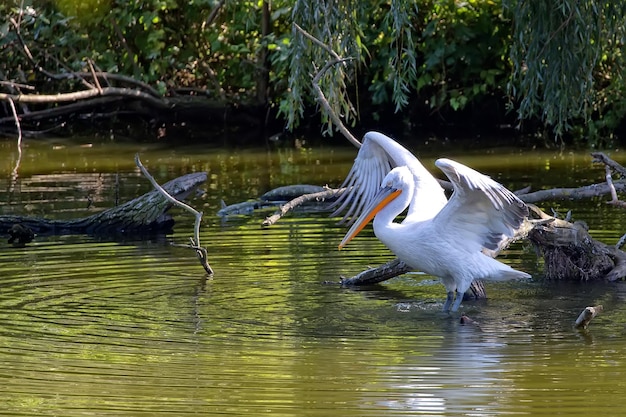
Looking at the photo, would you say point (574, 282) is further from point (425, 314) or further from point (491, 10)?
point (491, 10)

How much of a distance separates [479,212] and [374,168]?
1.28 meters

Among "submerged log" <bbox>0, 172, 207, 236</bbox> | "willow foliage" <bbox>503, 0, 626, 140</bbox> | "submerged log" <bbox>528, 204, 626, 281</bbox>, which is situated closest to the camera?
"submerged log" <bbox>528, 204, 626, 281</bbox>

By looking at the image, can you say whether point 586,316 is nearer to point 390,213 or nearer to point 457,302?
point 457,302

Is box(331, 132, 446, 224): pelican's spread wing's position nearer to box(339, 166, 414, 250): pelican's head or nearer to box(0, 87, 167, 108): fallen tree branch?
box(339, 166, 414, 250): pelican's head

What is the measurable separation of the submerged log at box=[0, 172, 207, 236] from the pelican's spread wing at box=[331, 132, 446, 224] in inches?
110

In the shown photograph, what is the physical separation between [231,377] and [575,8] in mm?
4434

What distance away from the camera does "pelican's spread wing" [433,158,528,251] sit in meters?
6.37

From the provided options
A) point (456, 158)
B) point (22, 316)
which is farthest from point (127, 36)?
point (22, 316)

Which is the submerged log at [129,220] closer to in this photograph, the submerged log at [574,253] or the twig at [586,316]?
the submerged log at [574,253]

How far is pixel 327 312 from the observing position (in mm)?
6930

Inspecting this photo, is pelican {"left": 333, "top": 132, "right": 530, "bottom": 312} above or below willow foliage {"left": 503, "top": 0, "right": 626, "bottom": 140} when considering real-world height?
below

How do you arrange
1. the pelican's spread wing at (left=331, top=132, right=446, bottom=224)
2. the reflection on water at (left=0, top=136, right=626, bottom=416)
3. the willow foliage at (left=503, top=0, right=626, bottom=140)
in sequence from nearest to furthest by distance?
the reflection on water at (left=0, top=136, right=626, bottom=416) < the pelican's spread wing at (left=331, top=132, right=446, bottom=224) < the willow foliage at (left=503, top=0, right=626, bottom=140)

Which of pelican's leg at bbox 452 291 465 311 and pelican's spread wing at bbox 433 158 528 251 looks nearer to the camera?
pelican's spread wing at bbox 433 158 528 251

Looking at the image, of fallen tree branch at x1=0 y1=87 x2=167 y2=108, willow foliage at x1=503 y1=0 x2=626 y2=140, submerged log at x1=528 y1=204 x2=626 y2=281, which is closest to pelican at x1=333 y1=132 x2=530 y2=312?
submerged log at x1=528 y1=204 x2=626 y2=281
